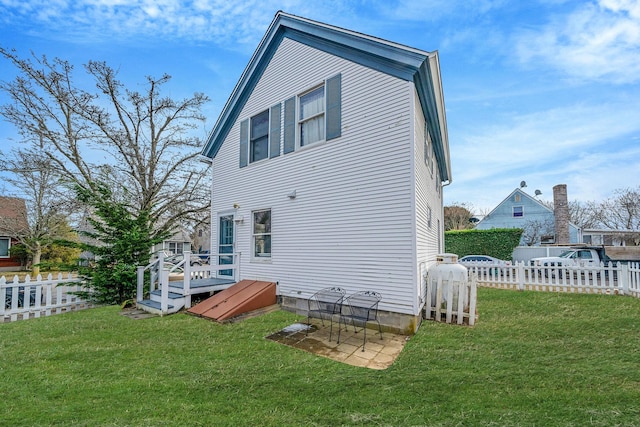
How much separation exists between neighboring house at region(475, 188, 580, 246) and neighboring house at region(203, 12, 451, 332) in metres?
21.7

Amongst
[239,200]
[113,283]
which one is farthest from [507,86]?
[113,283]

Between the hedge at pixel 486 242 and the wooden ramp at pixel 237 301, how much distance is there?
1623 cm

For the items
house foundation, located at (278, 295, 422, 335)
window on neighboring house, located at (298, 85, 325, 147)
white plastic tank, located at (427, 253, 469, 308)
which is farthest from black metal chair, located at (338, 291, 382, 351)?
window on neighboring house, located at (298, 85, 325, 147)

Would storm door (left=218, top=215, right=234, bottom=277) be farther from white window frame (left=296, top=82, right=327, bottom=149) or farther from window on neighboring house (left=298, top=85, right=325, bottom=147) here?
window on neighboring house (left=298, top=85, right=325, bottom=147)

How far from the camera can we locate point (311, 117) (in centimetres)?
775

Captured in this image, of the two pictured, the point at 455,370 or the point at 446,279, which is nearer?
the point at 455,370

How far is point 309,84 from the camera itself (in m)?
7.78

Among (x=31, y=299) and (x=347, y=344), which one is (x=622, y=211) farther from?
(x=31, y=299)

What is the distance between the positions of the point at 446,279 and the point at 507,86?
7760 millimetres

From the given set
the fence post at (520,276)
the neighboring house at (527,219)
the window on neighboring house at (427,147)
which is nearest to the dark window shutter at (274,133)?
the window on neighboring house at (427,147)

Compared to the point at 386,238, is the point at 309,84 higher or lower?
higher

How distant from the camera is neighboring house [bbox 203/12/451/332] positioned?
593 cm

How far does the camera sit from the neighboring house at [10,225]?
2130cm

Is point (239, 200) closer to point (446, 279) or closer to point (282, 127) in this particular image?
point (282, 127)
